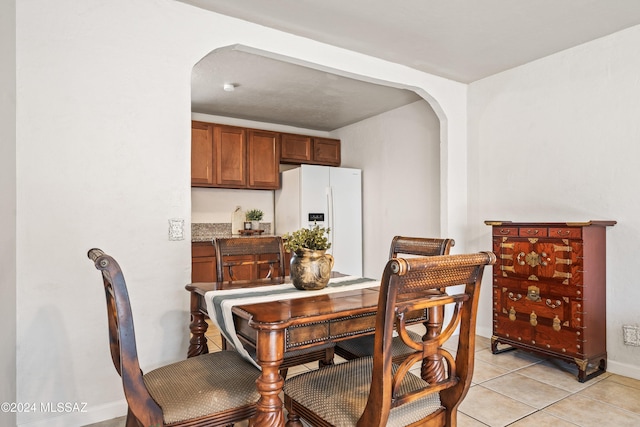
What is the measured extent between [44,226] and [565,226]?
10.7 feet

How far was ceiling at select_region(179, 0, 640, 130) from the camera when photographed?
246 cm

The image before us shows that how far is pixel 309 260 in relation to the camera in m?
1.85

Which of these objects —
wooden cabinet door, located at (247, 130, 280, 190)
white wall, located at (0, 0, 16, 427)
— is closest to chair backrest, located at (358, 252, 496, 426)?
white wall, located at (0, 0, 16, 427)

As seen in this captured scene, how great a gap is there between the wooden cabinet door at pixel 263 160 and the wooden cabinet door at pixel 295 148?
0.11 metres

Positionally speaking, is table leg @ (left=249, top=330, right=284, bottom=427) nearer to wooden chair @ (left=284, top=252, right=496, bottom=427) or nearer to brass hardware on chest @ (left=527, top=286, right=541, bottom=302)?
wooden chair @ (left=284, top=252, right=496, bottom=427)

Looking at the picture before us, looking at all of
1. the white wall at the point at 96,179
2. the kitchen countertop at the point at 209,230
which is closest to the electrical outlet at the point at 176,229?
the white wall at the point at 96,179

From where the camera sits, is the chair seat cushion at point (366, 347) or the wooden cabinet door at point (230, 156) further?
the wooden cabinet door at point (230, 156)

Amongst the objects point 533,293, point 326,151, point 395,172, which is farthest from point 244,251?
point 326,151

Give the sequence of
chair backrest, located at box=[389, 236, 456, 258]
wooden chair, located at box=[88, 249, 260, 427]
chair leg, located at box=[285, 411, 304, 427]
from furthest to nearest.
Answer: chair backrest, located at box=[389, 236, 456, 258] → chair leg, located at box=[285, 411, 304, 427] → wooden chair, located at box=[88, 249, 260, 427]

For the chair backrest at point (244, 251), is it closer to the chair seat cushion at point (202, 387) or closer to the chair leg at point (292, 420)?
the chair seat cushion at point (202, 387)

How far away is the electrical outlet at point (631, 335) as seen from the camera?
2.75 m

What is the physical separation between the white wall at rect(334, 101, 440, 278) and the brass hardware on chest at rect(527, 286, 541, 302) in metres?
1.42

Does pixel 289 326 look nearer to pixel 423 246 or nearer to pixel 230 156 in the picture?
pixel 423 246

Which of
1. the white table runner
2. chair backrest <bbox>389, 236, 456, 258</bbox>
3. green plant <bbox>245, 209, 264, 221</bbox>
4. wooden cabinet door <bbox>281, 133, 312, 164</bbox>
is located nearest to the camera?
the white table runner
